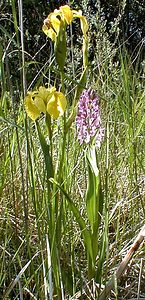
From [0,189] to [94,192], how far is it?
0.68ft

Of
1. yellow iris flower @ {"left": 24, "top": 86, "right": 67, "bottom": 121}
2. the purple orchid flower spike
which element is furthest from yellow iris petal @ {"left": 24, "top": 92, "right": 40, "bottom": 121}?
the purple orchid flower spike

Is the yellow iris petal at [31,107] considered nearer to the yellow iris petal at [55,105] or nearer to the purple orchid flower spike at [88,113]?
the yellow iris petal at [55,105]

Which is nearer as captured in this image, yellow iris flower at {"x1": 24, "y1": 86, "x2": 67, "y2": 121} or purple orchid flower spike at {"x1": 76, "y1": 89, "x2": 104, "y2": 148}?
yellow iris flower at {"x1": 24, "y1": 86, "x2": 67, "y2": 121}

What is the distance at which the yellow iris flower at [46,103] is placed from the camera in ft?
2.38

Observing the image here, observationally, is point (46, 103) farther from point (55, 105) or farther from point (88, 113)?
point (88, 113)

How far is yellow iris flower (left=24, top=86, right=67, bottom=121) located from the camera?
0.72 meters

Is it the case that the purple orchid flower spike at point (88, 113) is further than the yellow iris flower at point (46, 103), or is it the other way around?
the purple orchid flower spike at point (88, 113)

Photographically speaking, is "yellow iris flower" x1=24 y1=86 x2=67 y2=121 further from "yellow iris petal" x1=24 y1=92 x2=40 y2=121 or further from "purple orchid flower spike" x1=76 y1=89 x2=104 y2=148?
"purple orchid flower spike" x1=76 y1=89 x2=104 y2=148

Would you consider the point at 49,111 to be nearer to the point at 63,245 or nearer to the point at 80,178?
the point at 63,245

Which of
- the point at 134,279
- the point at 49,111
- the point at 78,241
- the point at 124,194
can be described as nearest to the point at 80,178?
the point at 124,194

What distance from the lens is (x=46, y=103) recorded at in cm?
74

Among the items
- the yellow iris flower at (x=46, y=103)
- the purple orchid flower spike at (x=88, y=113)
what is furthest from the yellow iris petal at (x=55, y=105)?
the purple orchid flower spike at (x=88, y=113)

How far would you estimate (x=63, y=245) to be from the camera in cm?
90

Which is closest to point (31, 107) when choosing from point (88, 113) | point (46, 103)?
point (46, 103)
